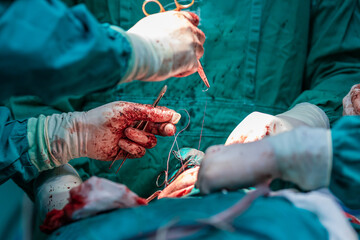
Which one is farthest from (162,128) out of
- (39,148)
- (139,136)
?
(39,148)

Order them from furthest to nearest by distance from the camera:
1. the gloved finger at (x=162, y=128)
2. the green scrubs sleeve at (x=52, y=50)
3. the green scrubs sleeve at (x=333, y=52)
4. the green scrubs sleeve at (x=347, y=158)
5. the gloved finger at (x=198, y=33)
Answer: the green scrubs sleeve at (x=333, y=52)
the gloved finger at (x=162, y=128)
the gloved finger at (x=198, y=33)
the green scrubs sleeve at (x=347, y=158)
the green scrubs sleeve at (x=52, y=50)

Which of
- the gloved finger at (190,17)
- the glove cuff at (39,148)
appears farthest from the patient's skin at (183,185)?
the gloved finger at (190,17)

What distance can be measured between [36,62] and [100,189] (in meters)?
0.44

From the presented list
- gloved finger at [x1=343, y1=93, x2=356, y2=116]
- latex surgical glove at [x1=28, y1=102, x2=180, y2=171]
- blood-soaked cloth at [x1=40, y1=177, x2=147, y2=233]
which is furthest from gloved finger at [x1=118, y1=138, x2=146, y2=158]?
gloved finger at [x1=343, y1=93, x2=356, y2=116]

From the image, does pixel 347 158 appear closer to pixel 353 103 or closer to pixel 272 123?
pixel 272 123

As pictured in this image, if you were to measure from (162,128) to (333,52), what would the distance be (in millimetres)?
1337

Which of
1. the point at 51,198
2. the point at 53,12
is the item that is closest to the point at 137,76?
the point at 53,12

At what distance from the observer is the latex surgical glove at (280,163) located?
0.88 meters

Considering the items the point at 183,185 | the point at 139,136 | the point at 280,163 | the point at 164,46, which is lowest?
the point at 183,185

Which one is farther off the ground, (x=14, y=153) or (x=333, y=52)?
(x=333, y=52)

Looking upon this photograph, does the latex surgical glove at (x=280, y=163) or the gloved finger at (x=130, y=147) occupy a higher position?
the latex surgical glove at (x=280, y=163)

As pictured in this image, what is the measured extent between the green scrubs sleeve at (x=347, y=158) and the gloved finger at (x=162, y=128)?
2.53 ft

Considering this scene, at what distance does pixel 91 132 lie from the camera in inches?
57.0

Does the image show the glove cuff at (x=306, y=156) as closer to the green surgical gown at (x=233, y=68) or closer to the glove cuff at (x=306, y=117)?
the glove cuff at (x=306, y=117)
